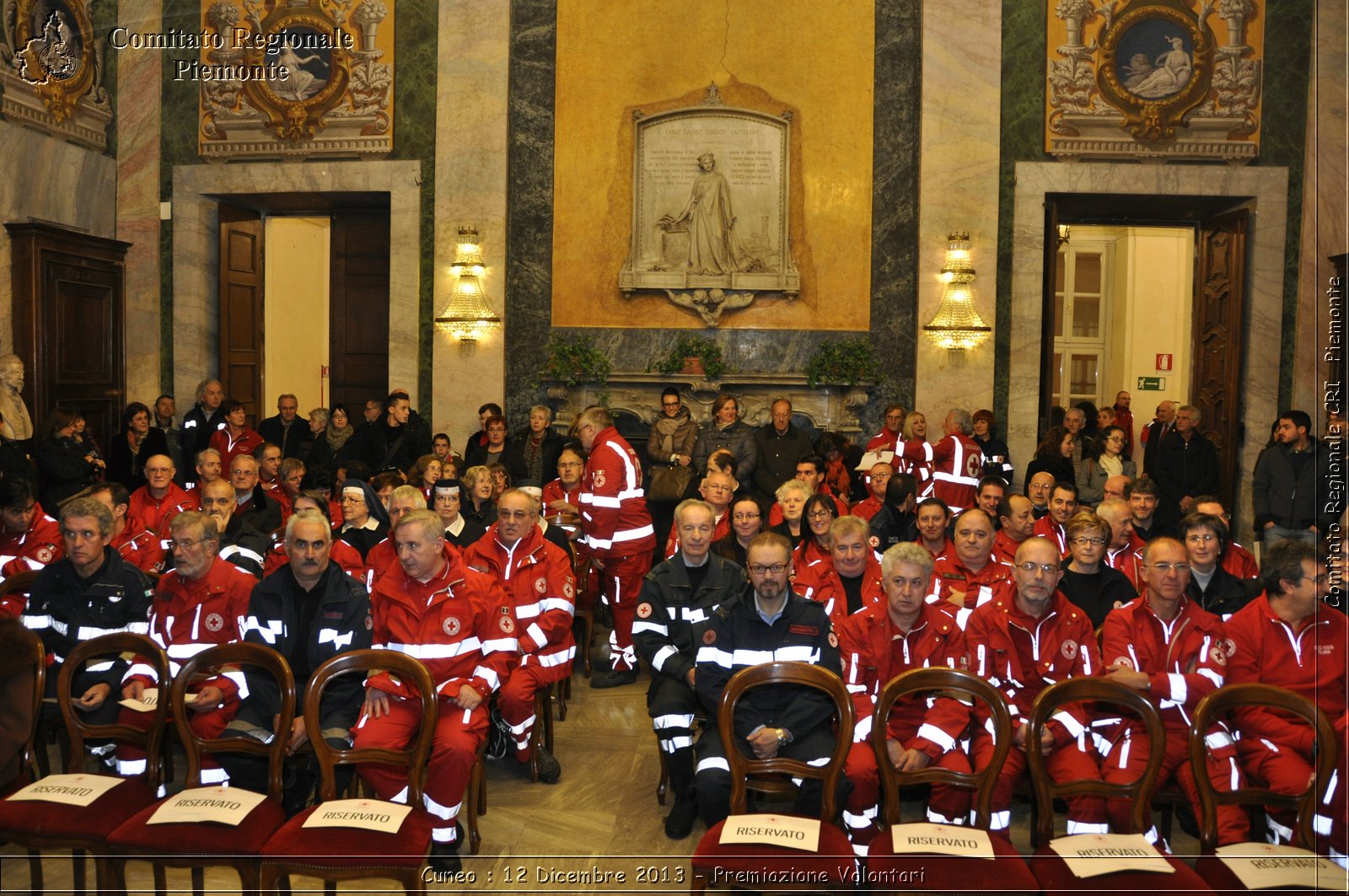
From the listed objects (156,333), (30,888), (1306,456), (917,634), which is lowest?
(30,888)

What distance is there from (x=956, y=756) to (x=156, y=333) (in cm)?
1084

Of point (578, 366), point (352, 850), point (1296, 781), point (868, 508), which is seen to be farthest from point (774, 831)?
point (578, 366)

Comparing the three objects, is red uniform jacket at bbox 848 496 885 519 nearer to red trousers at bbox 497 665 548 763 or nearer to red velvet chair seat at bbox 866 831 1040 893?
red trousers at bbox 497 665 548 763

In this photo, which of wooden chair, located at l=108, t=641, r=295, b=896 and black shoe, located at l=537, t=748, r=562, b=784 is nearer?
wooden chair, located at l=108, t=641, r=295, b=896

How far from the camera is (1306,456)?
8297 millimetres

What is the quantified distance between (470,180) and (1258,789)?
32.2 feet

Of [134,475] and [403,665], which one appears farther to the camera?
[134,475]

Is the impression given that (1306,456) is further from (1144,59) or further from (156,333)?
(156,333)

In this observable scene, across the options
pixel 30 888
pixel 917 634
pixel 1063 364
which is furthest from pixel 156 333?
pixel 1063 364

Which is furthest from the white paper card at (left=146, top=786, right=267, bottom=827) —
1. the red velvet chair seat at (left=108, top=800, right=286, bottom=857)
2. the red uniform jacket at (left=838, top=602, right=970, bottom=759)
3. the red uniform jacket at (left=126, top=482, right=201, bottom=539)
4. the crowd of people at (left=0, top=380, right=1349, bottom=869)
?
the red uniform jacket at (left=126, top=482, right=201, bottom=539)

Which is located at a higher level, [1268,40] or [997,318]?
[1268,40]

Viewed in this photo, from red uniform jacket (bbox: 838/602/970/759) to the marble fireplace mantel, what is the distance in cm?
651

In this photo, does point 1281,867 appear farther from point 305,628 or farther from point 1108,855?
point 305,628

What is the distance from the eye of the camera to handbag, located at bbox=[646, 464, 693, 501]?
26.9ft
